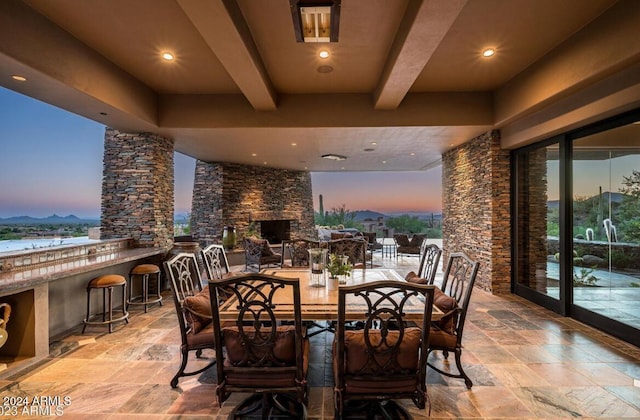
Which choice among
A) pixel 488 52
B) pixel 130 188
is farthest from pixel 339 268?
pixel 130 188

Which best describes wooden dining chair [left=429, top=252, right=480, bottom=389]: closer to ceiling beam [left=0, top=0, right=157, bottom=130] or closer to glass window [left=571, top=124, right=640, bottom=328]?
glass window [left=571, top=124, right=640, bottom=328]

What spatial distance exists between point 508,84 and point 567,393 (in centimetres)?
389

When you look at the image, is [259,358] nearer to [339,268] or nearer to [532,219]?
[339,268]

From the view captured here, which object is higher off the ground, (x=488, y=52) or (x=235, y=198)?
(x=488, y=52)

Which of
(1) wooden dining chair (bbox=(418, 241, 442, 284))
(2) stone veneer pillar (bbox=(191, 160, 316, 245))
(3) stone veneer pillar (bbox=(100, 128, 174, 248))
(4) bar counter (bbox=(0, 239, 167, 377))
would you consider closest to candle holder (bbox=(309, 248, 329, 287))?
(1) wooden dining chair (bbox=(418, 241, 442, 284))

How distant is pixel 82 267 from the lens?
10.7ft

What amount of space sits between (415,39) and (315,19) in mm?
932

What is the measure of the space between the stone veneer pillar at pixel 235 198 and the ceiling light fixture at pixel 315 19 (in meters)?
6.08

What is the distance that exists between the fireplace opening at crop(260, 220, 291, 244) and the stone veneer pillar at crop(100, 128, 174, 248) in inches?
169

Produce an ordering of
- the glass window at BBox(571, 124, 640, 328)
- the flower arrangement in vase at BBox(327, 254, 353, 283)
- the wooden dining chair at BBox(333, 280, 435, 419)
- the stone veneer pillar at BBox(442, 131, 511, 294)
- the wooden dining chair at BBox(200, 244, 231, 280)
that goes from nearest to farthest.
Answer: the wooden dining chair at BBox(333, 280, 435, 419) → the flower arrangement in vase at BBox(327, 254, 353, 283) → the wooden dining chair at BBox(200, 244, 231, 280) → the glass window at BBox(571, 124, 640, 328) → the stone veneer pillar at BBox(442, 131, 511, 294)

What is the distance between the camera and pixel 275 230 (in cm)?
949

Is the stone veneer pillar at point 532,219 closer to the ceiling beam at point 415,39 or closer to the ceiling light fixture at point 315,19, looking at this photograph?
the ceiling beam at point 415,39

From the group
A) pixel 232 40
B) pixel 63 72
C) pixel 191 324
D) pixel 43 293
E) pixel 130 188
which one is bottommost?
pixel 191 324

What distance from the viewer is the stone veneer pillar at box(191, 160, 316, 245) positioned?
8.12m
